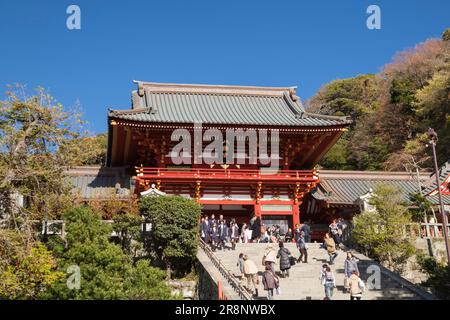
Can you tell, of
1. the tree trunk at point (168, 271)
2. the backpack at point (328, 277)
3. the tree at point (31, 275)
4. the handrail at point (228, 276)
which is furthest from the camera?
the tree trunk at point (168, 271)

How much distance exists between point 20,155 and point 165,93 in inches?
622

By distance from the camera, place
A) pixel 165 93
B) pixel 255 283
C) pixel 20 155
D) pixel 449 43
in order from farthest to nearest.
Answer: pixel 449 43 < pixel 165 93 < pixel 20 155 < pixel 255 283

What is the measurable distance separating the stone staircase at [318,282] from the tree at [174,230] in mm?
1380

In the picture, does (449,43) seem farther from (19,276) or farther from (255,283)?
(19,276)

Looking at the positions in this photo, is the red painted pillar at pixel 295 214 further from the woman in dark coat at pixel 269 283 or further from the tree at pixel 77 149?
the woman in dark coat at pixel 269 283

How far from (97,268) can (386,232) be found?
33.0 feet

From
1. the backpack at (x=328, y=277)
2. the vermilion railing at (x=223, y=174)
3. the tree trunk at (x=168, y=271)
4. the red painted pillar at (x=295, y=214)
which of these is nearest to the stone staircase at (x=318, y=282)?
the backpack at (x=328, y=277)

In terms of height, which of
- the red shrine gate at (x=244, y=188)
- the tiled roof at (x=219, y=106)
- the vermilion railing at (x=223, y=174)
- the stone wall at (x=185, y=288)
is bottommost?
the stone wall at (x=185, y=288)

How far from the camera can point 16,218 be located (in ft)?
46.7

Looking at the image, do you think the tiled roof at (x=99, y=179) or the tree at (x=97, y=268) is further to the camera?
the tiled roof at (x=99, y=179)

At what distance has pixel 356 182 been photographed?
2848 cm

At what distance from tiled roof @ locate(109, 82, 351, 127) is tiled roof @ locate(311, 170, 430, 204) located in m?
3.68

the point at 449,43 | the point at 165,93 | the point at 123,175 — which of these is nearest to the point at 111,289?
the point at 123,175

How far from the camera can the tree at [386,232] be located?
17562 millimetres
